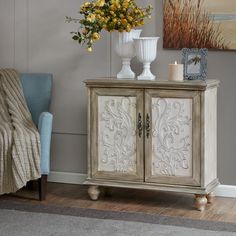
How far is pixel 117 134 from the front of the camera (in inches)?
202

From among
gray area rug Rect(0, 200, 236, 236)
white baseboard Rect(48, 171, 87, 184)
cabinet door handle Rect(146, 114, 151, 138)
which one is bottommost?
gray area rug Rect(0, 200, 236, 236)

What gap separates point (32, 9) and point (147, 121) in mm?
1429

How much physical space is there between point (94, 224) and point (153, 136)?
31.5 inches

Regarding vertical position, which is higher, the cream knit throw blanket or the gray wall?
the gray wall

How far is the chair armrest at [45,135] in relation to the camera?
17.0ft

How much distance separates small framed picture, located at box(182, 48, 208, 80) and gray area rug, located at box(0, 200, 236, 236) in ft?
3.30

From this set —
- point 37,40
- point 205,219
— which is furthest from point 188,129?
point 37,40

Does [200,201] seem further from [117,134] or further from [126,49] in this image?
[126,49]

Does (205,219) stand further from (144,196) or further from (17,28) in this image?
(17,28)

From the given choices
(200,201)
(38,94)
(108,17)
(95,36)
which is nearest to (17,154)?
(38,94)

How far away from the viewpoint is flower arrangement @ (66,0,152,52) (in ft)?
16.6

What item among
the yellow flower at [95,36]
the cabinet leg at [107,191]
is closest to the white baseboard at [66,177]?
the cabinet leg at [107,191]

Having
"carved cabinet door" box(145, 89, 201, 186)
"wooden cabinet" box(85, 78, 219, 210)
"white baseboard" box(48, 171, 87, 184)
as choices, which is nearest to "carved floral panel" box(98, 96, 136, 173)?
"wooden cabinet" box(85, 78, 219, 210)

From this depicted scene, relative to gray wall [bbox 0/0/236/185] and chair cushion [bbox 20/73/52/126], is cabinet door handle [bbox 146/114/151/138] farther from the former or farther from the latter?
chair cushion [bbox 20/73/52/126]
